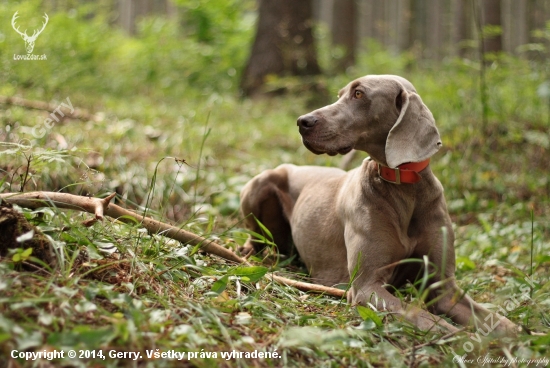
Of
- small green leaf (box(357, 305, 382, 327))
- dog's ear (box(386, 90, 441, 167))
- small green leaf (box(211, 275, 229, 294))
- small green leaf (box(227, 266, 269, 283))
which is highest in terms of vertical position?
dog's ear (box(386, 90, 441, 167))

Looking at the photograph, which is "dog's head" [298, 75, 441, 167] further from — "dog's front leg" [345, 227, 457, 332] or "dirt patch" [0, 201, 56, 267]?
"dirt patch" [0, 201, 56, 267]

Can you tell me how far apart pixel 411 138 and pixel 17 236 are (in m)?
2.01

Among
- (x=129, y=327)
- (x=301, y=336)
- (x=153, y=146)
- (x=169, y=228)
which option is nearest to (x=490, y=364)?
(x=301, y=336)

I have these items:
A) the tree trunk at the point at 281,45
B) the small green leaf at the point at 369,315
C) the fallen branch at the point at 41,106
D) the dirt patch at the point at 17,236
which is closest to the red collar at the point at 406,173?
the small green leaf at the point at 369,315

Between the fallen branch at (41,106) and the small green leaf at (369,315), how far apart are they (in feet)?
17.2

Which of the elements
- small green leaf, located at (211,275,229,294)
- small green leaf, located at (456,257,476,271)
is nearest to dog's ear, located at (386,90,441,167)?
small green leaf, located at (211,275,229,294)

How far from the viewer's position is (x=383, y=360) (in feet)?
8.02

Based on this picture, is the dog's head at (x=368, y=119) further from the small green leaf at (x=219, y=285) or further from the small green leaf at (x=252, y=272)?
the small green leaf at (x=219, y=285)

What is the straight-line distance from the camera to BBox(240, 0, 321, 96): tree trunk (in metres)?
10.4

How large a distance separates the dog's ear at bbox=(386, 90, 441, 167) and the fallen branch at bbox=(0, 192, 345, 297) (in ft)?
2.85

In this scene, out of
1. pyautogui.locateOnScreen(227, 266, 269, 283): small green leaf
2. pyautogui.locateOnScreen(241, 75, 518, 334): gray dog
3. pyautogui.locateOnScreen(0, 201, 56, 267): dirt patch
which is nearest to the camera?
pyautogui.locateOnScreen(0, 201, 56, 267): dirt patch

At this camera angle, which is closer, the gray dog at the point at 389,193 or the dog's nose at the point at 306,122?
the gray dog at the point at 389,193

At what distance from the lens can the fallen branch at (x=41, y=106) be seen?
6.72 meters

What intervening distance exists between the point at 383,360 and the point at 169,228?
1362 millimetres
